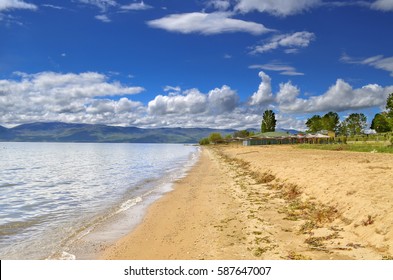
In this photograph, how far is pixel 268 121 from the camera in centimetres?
15462

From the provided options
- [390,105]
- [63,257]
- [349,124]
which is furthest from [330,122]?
[63,257]

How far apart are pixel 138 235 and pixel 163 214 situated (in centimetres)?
367

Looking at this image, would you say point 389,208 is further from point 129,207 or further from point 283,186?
point 129,207

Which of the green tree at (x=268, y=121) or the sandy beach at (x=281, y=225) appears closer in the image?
the sandy beach at (x=281, y=225)

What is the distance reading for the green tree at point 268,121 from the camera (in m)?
154

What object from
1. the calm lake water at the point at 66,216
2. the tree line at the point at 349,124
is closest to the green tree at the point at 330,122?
the tree line at the point at 349,124

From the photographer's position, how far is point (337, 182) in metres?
16.0

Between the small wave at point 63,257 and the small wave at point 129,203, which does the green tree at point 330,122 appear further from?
the small wave at point 63,257

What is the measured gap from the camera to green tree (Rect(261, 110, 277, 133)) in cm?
15450

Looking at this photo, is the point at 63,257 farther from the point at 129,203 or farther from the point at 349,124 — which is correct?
the point at 349,124

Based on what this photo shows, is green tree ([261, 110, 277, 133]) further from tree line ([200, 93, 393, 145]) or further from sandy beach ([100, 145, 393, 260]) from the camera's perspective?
sandy beach ([100, 145, 393, 260])

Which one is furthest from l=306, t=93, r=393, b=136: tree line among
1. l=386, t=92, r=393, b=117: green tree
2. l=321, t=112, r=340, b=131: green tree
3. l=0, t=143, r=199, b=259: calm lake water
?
l=0, t=143, r=199, b=259: calm lake water

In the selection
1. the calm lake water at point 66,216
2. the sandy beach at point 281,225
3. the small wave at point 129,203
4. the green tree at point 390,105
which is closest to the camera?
the sandy beach at point 281,225

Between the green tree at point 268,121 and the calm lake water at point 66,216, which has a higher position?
the green tree at point 268,121
